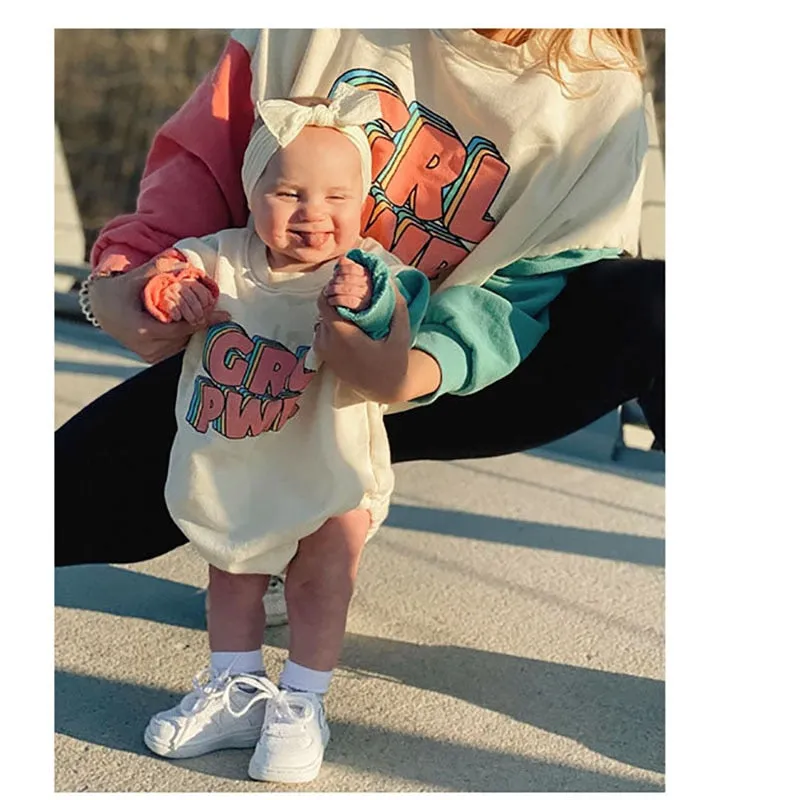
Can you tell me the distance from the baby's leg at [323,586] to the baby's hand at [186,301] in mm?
310

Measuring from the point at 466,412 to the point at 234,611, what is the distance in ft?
1.52

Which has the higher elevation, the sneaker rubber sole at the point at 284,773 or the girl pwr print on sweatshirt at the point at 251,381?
the girl pwr print on sweatshirt at the point at 251,381

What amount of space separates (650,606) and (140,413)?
93 centimetres

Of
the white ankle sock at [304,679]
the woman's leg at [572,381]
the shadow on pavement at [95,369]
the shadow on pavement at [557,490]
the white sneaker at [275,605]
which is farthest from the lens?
the shadow on pavement at [95,369]

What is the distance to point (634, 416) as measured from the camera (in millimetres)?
2727

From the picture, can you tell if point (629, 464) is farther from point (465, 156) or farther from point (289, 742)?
point (289, 742)

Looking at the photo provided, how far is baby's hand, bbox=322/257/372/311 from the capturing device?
1182 mm

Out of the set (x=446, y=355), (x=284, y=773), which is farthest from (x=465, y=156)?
(x=284, y=773)

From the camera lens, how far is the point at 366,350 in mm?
1208

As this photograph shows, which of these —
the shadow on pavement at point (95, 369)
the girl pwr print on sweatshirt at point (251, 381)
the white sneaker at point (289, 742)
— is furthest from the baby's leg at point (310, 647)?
the shadow on pavement at point (95, 369)

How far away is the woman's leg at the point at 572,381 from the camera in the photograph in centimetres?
154

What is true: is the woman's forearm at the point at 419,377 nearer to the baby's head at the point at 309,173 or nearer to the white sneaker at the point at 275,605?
the baby's head at the point at 309,173
